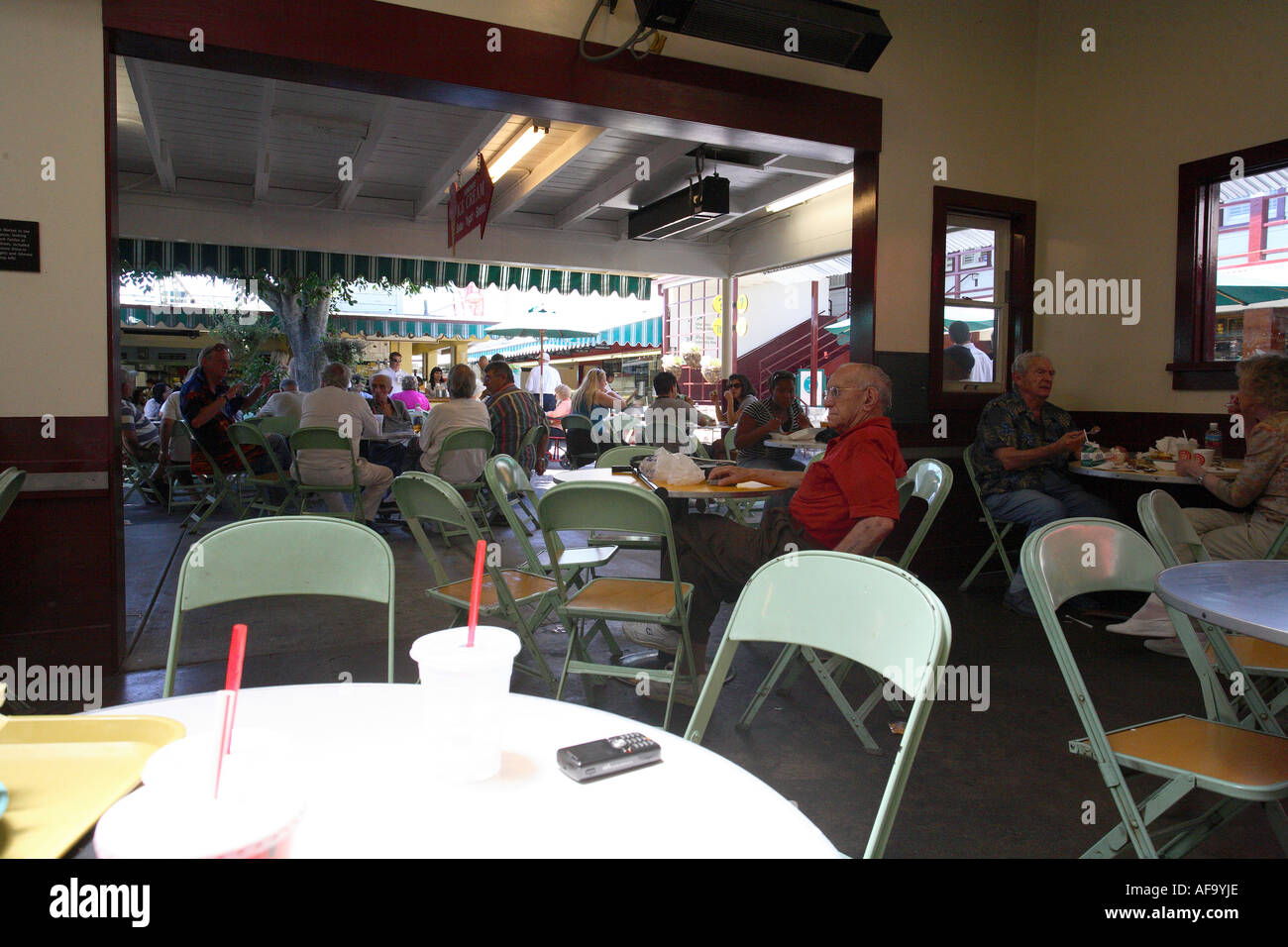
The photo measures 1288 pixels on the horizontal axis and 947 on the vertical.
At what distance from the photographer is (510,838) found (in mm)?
803

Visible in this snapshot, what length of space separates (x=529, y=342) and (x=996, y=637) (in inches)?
716

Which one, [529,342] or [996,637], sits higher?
[529,342]

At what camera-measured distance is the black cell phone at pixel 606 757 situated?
3.05 feet

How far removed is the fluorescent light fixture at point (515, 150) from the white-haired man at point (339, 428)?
7.98 feet

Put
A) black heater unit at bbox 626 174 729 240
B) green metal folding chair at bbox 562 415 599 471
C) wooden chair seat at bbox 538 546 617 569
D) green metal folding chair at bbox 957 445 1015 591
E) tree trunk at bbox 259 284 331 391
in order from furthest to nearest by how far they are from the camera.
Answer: tree trunk at bbox 259 284 331 391, green metal folding chair at bbox 562 415 599 471, black heater unit at bbox 626 174 729 240, green metal folding chair at bbox 957 445 1015 591, wooden chair seat at bbox 538 546 617 569

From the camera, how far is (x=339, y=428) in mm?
6062

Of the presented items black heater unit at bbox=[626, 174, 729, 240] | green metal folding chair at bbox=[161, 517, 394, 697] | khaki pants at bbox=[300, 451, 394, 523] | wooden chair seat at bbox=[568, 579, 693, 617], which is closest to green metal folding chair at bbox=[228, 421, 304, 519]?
khaki pants at bbox=[300, 451, 394, 523]

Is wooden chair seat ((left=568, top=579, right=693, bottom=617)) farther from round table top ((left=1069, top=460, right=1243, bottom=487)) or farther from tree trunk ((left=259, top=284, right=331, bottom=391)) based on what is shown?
tree trunk ((left=259, top=284, right=331, bottom=391))

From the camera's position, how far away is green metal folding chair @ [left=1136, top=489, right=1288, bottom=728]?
206cm

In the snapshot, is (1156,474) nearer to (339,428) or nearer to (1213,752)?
(1213,752)

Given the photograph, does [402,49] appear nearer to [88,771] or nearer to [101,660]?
[101,660]

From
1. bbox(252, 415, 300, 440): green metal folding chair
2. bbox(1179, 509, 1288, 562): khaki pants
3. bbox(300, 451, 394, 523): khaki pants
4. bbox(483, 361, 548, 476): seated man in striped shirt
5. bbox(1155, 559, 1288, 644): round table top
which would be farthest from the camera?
bbox(252, 415, 300, 440): green metal folding chair

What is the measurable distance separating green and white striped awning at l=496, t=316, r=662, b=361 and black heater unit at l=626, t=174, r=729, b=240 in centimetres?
634
